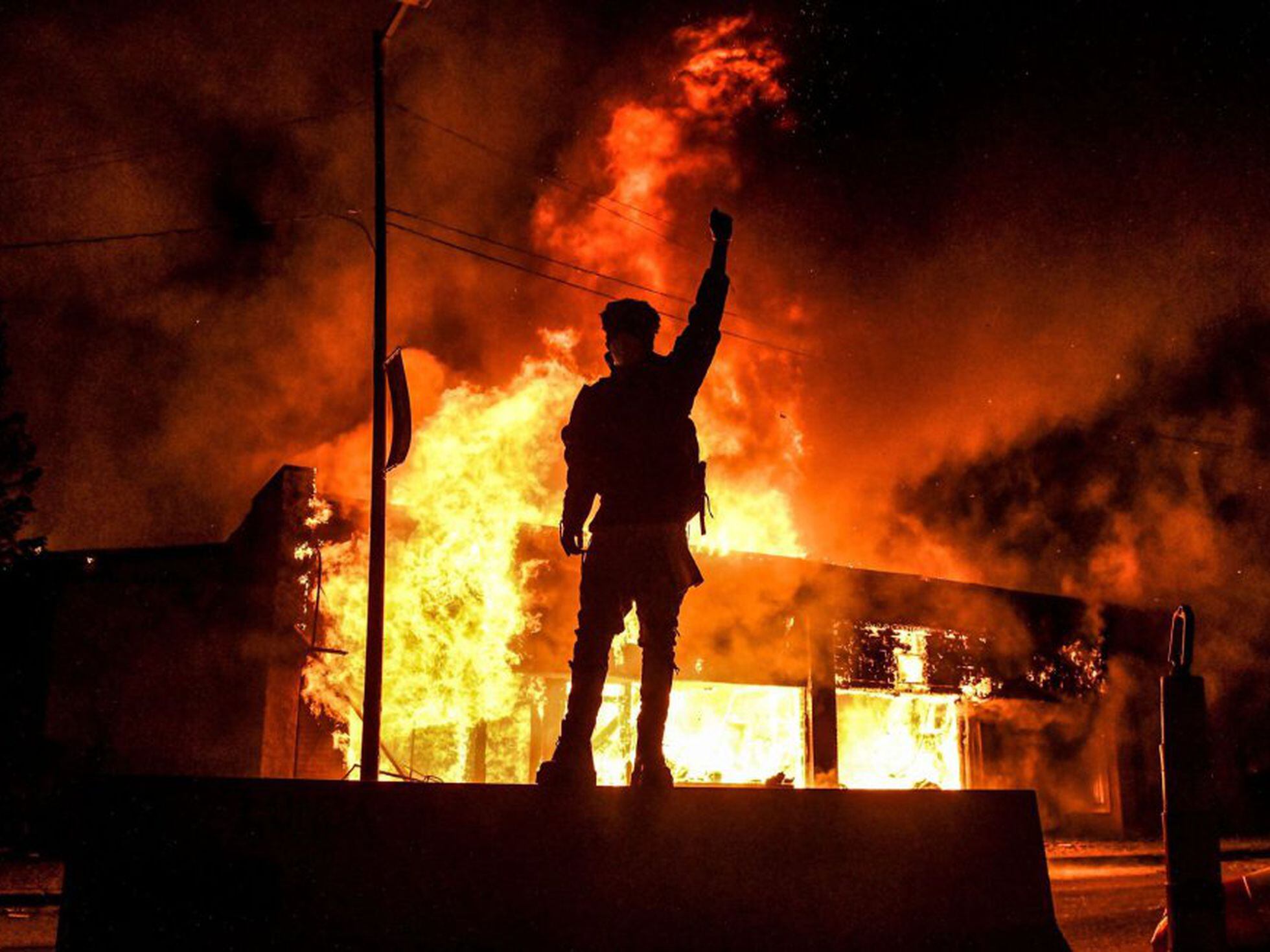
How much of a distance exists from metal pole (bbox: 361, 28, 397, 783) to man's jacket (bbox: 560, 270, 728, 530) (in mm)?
8399

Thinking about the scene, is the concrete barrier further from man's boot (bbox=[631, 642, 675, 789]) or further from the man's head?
the man's head

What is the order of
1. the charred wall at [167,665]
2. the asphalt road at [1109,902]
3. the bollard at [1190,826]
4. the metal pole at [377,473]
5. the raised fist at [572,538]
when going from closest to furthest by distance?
the bollard at [1190,826]
the raised fist at [572,538]
the asphalt road at [1109,902]
the metal pole at [377,473]
the charred wall at [167,665]

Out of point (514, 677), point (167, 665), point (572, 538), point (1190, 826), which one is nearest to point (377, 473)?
point (514, 677)

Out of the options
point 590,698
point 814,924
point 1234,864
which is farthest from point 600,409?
point 1234,864

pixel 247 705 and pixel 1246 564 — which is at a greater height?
pixel 1246 564

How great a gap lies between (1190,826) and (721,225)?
3.39 metres

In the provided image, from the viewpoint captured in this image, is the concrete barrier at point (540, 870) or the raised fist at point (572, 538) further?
the raised fist at point (572, 538)

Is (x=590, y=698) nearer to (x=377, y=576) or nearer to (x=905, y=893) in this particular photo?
(x=905, y=893)

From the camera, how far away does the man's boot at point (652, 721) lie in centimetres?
431

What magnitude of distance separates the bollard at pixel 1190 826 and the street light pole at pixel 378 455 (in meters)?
9.42

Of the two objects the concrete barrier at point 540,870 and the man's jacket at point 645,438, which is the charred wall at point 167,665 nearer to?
the man's jacket at point 645,438

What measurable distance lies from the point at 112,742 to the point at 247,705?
3166mm

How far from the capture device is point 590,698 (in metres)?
4.45

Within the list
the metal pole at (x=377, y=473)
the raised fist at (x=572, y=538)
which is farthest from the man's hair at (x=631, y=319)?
the metal pole at (x=377, y=473)
